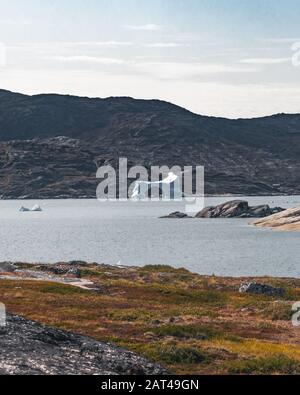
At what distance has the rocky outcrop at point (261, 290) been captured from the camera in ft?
204

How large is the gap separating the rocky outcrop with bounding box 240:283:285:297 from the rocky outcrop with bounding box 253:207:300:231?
113774 millimetres

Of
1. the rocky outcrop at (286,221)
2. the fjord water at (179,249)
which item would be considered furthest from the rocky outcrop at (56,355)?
the rocky outcrop at (286,221)

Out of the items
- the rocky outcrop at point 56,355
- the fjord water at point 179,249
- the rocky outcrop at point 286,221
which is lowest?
the fjord water at point 179,249

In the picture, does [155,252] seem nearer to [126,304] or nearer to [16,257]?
[16,257]

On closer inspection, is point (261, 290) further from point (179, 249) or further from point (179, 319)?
point (179, 249)

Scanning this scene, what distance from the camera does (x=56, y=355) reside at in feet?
85.0

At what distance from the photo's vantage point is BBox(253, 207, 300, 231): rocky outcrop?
178m

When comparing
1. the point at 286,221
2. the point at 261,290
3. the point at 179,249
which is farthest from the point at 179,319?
the point at 286,221

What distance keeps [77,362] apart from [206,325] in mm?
19156

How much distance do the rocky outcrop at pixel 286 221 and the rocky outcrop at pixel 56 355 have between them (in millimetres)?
150609

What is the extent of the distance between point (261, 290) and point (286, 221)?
122 metres

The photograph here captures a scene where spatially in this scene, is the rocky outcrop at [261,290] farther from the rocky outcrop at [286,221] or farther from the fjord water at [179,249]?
the rocky outcrop at [286,221]

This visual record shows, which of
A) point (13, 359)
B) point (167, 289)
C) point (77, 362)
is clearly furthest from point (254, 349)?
point (167, 289)

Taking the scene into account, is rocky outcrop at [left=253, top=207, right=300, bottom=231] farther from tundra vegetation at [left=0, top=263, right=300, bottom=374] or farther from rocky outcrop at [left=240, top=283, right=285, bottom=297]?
rocky outcrop at [left=240, top=283, right=285, bottom=297]
